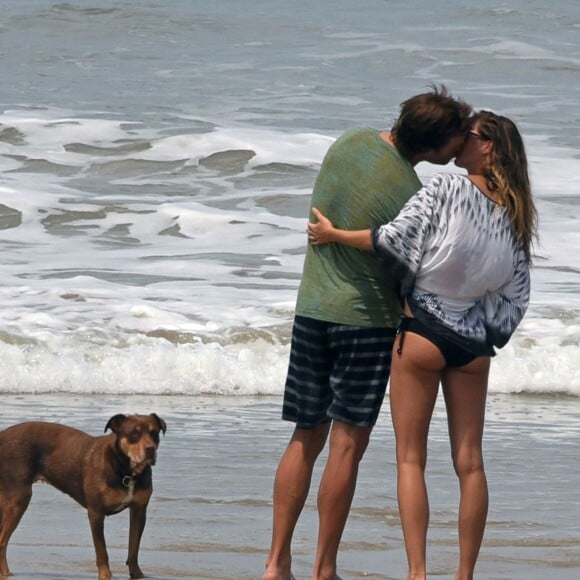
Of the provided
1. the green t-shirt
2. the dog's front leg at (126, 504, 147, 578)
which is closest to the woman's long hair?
the green t-shirt

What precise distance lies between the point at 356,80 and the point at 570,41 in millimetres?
4913

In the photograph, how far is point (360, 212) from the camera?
430 cm

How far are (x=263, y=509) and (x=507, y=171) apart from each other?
2.24 metres

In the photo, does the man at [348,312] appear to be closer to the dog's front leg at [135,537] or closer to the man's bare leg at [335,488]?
the man's bare leg at [335,488]

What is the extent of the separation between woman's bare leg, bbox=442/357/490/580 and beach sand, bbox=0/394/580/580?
1.38 feet

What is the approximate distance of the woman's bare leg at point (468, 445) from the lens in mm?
4270

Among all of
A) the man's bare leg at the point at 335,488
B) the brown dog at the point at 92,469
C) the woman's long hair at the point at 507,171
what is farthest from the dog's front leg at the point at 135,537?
the woman's long hair at the point at 507,171

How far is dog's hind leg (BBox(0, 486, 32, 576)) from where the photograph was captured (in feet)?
15.7

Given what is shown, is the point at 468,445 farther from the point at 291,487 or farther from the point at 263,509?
the point at 263,509

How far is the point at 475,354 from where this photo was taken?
4.23 metres

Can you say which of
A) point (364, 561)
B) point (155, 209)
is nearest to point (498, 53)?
point (155, 209)

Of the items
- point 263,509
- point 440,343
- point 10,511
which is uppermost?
point 440,343

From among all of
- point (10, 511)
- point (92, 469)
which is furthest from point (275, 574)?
point (10, 511)

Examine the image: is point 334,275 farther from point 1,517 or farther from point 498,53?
point 498,53
